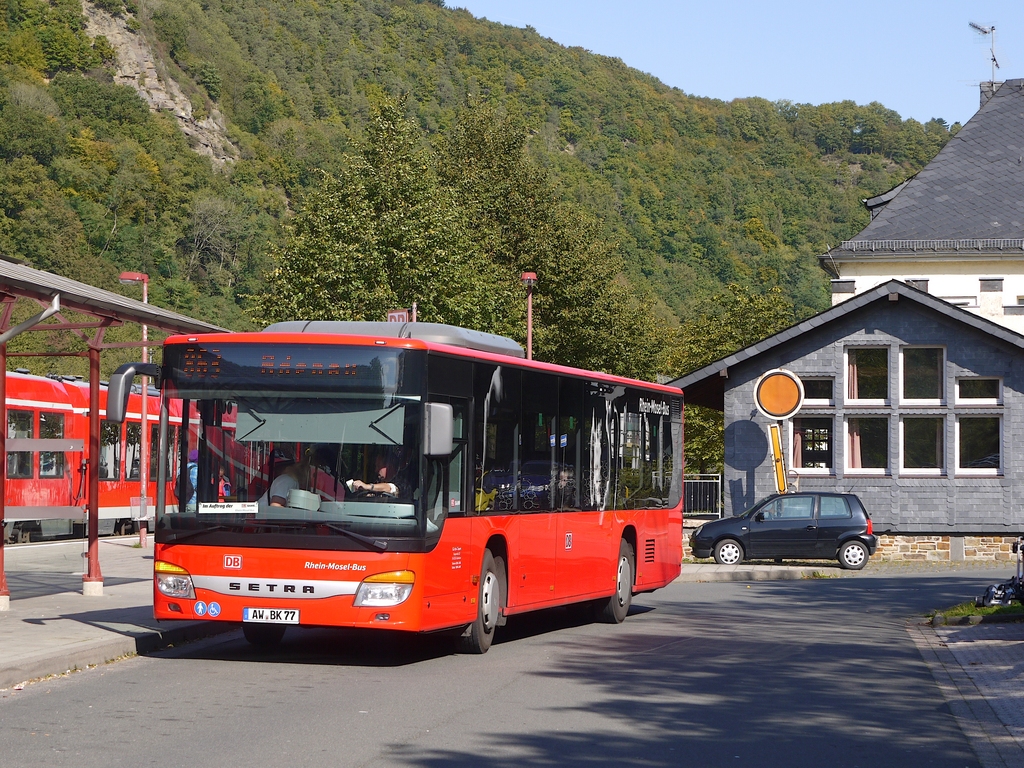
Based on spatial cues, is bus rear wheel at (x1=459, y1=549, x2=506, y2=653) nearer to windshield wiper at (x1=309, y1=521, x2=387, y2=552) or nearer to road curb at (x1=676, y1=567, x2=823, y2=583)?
windshield wiper at (x1=309, y1=521, x2=387, y2=552)

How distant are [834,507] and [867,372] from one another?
7.27 m

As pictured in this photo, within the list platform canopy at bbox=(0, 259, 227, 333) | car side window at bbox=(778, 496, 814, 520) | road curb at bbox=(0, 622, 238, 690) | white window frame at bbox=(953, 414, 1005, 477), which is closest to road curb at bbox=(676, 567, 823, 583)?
car side window at bbox=(778, 496, 814, 520)

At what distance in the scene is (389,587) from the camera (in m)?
11.5

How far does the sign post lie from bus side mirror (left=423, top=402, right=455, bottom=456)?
23.9 meters

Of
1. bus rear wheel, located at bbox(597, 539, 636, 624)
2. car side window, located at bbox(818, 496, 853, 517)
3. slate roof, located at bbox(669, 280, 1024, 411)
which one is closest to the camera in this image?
bus rear wheel, located at bbox(597, 539, 636, 624)

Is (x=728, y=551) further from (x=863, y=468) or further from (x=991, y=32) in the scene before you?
(x=991, y=32)

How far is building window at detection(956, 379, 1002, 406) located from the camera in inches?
1390

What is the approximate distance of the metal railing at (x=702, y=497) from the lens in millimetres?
40562

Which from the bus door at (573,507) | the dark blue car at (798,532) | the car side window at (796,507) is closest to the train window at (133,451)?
the dark blue car at (798,532)

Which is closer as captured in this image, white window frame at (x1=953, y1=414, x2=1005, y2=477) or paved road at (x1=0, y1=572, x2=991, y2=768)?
paved road at (x1=0, y1=572, x2=991, y2=768)

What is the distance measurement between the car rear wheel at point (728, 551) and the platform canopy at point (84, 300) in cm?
1620

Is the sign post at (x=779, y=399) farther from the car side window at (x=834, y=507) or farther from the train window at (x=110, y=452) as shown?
the train window at (x=110, y=452)

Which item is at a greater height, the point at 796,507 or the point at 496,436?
the point at 496,436

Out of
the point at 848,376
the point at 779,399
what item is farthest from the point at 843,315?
the point at 779,399
